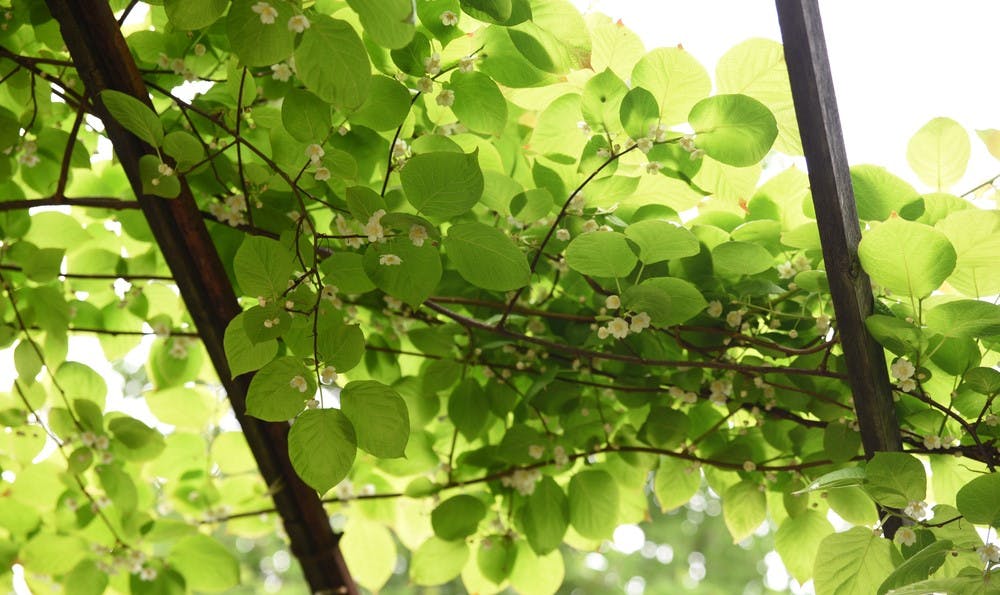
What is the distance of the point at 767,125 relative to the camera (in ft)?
2.03

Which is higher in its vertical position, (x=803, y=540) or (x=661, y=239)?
(x=661, y=239)

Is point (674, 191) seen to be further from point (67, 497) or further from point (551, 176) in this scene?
point (67, 497)

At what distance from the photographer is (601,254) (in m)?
0.62

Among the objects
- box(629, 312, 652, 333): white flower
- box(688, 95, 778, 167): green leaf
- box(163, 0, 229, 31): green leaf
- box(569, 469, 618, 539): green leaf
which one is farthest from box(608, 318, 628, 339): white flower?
box(163, 0, 229, 31): green leaf

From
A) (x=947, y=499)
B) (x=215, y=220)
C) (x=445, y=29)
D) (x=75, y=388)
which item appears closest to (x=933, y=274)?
(x=947, y=499)

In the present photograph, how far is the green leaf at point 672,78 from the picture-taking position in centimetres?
63

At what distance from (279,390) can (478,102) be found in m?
0.26

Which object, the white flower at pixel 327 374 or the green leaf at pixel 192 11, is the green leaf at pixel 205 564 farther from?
the green leaf at pixel 192 11

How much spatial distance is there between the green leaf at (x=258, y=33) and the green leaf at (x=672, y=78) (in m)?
0.26

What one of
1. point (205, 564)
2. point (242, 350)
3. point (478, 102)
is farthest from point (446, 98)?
point (205, 564)

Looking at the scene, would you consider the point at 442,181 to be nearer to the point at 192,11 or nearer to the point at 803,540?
the point at 192,11

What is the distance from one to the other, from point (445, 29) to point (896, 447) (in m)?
0.47

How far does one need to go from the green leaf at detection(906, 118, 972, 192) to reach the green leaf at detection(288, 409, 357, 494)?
19.1 inches

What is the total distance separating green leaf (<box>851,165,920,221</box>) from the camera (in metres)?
0.64
